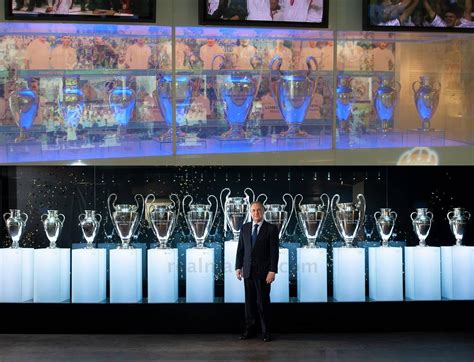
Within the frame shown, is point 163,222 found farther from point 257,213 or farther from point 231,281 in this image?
point 257,213

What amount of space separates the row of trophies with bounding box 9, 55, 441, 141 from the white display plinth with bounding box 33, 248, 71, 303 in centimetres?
95

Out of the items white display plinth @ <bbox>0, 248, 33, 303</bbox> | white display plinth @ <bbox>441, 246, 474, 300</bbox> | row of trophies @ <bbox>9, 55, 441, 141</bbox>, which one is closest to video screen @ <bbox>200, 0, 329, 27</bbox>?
row of trophies @ <bbox>9, 55, 441, 141</bbox>

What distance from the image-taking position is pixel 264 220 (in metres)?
6.96

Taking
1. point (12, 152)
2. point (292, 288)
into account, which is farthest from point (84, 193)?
point (292, 288)

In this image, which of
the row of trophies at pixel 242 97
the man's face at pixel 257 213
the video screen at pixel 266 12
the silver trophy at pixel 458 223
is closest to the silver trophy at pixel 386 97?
the row of trophies at pixel 242 97

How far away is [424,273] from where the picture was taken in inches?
291

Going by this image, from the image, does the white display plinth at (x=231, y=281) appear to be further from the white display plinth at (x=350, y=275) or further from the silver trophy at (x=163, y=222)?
the white display plinth at (x=350, y=275)

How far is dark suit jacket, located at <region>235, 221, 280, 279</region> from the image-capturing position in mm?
6816

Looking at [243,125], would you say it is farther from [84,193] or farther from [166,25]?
[84,193]

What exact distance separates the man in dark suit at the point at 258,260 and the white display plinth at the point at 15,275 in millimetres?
1712

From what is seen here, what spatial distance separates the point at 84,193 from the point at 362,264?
2371 mm

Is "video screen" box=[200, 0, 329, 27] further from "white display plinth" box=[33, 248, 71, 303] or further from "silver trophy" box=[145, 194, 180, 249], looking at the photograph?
"white display plinth" box=[33, 248, 71, 303]

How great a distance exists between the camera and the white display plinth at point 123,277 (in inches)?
286

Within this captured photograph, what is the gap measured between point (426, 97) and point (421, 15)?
0.65 meters
